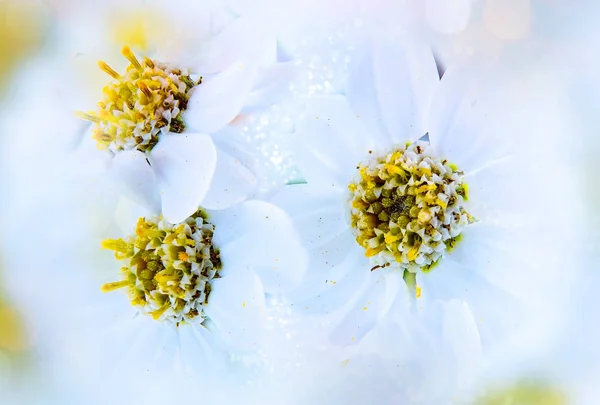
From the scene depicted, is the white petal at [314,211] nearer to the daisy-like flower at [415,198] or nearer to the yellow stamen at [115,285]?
the daisy-like flower at [415,198]

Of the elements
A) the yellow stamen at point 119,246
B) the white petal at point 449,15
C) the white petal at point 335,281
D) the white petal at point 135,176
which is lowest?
the yellow stamen at point 119,246

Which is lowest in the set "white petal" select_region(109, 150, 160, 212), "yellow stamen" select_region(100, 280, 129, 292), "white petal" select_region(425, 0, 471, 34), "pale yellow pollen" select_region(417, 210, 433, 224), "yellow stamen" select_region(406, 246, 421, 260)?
"yellow stamen" select_region(100, 280, 129, 292)

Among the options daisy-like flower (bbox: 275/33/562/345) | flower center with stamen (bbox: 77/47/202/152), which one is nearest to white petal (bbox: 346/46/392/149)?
daisy-like flower (bbox: 275/33/562/345)

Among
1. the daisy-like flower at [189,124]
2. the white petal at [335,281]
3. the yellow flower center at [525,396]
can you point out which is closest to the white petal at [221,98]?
the daisy-like flower at [189,124]

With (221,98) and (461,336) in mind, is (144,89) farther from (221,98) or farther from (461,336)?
(461,336)

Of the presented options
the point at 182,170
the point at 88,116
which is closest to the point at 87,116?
the point at 88,116

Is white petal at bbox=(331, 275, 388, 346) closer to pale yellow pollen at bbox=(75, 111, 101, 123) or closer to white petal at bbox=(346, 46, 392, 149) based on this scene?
white petal at bbox=(346, 46, 392, 149)

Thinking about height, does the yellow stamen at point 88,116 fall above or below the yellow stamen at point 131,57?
below
